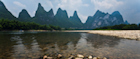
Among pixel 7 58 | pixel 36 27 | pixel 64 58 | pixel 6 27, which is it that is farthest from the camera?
pixel 36 27

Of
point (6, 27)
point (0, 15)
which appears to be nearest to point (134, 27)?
point (6, 27)

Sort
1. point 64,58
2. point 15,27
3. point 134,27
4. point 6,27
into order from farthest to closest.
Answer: point 15,27 < point 6,27 < point 134,27 < point 64,58

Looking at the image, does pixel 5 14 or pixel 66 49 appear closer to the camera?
pixel 66 49

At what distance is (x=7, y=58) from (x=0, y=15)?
672 ft

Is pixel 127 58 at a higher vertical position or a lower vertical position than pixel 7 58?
lower

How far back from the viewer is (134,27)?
6812 centimetres

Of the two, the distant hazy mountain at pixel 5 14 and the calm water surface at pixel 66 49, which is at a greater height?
the distant hazy mountain at pixel 5 14

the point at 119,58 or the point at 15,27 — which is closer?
the point at 119,58

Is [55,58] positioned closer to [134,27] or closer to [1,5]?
[134,27]

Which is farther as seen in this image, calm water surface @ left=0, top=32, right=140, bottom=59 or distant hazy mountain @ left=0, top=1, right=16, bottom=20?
distant hazy mountain @ left=0, top=1, right=16, bottom=20

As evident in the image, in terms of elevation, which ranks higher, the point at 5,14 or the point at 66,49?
the point at 5,14

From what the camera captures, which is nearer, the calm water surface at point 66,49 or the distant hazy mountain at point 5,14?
the calm water surface at point 66,49

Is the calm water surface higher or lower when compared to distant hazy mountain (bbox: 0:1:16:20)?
lower

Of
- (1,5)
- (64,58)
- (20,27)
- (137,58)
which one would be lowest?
(137,58)
